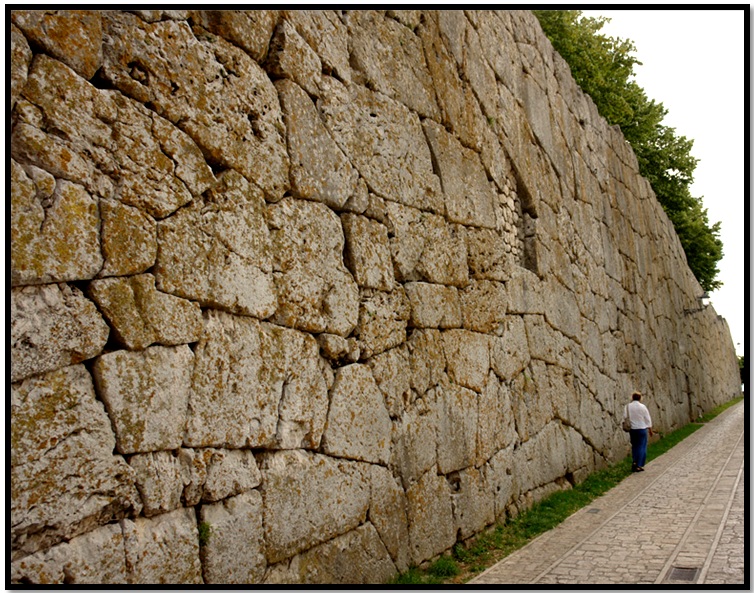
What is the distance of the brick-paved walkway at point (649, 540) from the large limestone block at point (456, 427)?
2.85 feet

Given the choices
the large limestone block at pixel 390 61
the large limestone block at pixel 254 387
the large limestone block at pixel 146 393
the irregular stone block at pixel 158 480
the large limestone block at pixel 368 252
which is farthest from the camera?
the large limestone block at pixel 390 61

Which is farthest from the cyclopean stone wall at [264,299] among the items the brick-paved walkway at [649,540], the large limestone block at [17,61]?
the brick-paved walkway at [649,540]

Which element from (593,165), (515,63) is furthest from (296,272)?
(593,165)

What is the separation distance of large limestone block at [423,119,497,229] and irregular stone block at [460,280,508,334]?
626 mm

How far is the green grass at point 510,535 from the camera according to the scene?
5270 millimetres

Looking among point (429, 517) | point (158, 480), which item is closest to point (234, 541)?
point (158, 480)

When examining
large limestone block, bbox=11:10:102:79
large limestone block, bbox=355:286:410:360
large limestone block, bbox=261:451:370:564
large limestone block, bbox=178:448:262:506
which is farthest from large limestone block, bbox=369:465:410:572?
large limestone block, bbox=11:10:102:79

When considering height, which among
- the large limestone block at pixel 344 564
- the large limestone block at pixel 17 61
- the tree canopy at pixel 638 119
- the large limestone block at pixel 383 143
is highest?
the tree canopy at pixel 638 119

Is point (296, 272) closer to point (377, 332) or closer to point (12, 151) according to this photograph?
point (377, 332)

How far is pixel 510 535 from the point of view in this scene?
21.2 ft

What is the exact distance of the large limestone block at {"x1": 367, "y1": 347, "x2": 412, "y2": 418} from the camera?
200 inches

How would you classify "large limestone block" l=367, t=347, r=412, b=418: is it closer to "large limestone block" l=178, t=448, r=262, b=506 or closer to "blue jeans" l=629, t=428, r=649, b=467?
"large limestone block" l=178, t=448, r=262, b=506

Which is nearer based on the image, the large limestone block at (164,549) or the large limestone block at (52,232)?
the large limestone block at (52,232)

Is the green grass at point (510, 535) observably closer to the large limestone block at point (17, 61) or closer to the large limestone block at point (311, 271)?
the large limestone block at point (311, 271)
